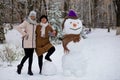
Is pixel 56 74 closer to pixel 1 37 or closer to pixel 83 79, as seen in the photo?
pixel 83 79

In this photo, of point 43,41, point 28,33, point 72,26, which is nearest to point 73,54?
point 72,26

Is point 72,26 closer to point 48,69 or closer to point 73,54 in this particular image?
point 73,54

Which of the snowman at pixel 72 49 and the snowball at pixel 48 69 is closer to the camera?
the snowman at pixel 72 49

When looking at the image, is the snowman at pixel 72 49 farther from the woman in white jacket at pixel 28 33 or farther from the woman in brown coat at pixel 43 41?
the woman in white jacket at pixel 28 33

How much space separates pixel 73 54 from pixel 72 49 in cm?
17

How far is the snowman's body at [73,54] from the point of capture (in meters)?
9.74

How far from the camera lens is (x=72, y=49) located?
979 cm

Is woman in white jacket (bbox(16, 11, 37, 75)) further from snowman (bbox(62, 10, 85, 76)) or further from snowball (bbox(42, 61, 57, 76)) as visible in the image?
snowman (bbox(62, 10, 85, 76))

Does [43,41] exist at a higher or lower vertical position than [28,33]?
lower

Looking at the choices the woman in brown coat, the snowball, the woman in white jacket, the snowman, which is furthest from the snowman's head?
the snowball

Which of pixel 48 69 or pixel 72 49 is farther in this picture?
pixel 48 69

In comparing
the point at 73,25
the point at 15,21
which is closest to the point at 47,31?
the point at 73,25

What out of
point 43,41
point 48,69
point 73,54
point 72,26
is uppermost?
point 72,26

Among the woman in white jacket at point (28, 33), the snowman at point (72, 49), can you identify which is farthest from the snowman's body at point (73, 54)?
the woman in white jacket at point (28, 33)
